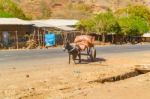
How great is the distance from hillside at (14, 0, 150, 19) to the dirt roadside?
351ft

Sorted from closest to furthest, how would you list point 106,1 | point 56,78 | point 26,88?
point 26,88
point 56,78
point 106,1

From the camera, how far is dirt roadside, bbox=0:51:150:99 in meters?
16.6

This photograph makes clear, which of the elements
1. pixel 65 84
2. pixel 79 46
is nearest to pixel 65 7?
pixel 79 46

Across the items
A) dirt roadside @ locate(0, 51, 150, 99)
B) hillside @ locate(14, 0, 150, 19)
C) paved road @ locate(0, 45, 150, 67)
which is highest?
A: hillside @ locate(14, 0, 150, 19)

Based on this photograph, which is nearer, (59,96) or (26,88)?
(59,96)

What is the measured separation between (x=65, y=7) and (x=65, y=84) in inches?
5129

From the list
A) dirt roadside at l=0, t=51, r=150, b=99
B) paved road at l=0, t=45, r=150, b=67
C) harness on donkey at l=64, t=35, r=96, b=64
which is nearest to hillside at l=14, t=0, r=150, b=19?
paved road at l=0, t=45, r=150, b=67

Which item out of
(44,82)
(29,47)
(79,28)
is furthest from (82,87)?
(79,28)

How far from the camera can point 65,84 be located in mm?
19516

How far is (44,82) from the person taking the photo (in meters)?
19.7

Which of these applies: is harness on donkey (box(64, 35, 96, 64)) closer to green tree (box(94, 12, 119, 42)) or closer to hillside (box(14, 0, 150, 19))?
green tree (box(94, 12, 119, 42))

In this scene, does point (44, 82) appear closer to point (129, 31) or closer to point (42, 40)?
point (42, 40)

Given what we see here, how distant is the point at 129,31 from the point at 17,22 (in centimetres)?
3136

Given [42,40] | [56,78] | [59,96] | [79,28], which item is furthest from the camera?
[79,28]
